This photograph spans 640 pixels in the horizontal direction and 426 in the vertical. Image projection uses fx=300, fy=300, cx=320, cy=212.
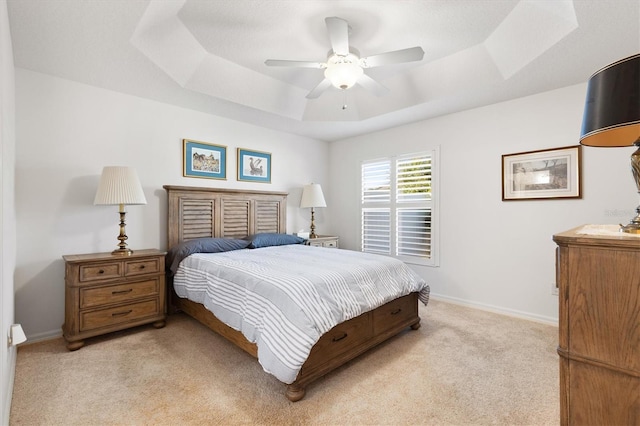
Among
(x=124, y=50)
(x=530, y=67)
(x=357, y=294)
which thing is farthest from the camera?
(x=530, y=67)

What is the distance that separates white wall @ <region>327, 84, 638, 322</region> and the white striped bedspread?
1.13 meters

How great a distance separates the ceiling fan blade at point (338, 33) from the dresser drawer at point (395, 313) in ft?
6.77

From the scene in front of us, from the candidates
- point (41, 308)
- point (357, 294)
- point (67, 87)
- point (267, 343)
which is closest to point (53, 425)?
point (267, 343)

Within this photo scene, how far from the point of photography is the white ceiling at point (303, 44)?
2113mm

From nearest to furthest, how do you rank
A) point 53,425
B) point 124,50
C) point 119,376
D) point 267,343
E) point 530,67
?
point 53,425, point 267,343, point 119,376, point 124,50, point 530,67

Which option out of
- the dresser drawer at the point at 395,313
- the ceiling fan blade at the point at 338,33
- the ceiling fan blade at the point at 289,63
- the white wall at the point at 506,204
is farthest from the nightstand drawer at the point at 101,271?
the white wall at the point at 506,204

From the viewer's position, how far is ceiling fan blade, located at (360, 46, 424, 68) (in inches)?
84.0

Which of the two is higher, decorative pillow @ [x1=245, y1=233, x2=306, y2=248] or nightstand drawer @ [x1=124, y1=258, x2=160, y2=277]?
decorative pillow @ [x1=245, y1=233, x2=306, y2=248]

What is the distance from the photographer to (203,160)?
3795 millimetres

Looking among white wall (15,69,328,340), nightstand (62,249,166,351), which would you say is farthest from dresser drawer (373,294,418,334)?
white wall (15,69,328,340)

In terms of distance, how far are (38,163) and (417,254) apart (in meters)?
4.29

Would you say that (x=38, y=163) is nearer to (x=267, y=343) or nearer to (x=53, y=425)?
(x=53, y=425)

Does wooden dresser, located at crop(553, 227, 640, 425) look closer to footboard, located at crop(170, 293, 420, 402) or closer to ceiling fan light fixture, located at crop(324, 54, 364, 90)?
footboard, located at crop(170, 293, 420, 402)

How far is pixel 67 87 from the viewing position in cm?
287
